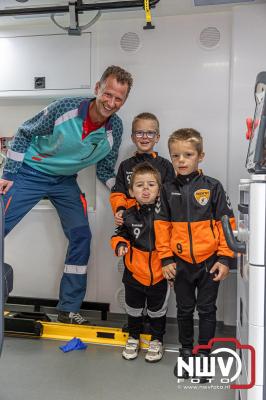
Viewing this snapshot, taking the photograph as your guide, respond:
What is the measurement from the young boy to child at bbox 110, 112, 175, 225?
372 millimetres

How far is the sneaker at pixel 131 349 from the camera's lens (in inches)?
84.9

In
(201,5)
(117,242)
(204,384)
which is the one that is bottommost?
(204,384)

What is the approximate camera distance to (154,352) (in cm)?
215

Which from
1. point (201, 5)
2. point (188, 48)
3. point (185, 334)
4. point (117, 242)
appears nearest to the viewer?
point (185, 334)

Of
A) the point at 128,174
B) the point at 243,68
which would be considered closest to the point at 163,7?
the point at 243,68

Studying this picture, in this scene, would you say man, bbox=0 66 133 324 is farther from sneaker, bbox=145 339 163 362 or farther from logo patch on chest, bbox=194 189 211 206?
logo patch on chest, bbox=194 189 211 206

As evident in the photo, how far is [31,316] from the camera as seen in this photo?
2586mm

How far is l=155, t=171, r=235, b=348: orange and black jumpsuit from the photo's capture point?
77.9 inches

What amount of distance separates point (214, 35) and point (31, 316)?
238 centimetres

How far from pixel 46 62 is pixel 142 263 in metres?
1.77

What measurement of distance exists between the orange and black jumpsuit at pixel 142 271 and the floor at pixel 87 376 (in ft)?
0.69

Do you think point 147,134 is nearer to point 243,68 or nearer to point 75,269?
point 243,68

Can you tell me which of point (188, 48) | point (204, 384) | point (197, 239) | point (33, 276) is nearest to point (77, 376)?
point (204, 384)

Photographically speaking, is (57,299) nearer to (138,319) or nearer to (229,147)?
(138,319)
